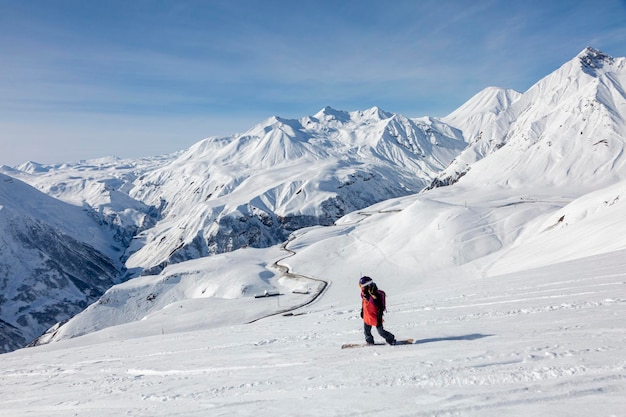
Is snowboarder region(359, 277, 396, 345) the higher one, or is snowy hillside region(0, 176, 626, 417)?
snowboarder region(359, 277, 396, 345)

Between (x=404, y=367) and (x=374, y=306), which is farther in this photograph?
(x=374, y=306)

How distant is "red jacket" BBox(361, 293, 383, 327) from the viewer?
1112cm

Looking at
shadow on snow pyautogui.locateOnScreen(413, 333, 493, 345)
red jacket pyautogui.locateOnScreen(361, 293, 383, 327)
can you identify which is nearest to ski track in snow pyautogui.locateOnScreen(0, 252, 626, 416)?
shadow on snow pyautogui.locateOnScreen(413, 333, 493, 345)

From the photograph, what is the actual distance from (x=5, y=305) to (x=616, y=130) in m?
271

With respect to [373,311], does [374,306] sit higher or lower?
higher

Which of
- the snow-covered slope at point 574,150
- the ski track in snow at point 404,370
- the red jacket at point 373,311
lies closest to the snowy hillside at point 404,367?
the ski track in snow at point 404,370

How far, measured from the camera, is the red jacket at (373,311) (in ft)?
A: 36.5

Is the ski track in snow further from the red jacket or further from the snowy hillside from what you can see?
the red jacket

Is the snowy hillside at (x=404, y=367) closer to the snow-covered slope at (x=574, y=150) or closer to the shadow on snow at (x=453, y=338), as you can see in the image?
the shadow on snow at (x=453, y=338)

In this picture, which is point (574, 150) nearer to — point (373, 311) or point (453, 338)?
point (453, 338)

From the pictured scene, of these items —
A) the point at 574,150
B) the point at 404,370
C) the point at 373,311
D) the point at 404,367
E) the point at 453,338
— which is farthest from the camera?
the point at 574,150

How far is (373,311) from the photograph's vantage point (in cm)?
1118

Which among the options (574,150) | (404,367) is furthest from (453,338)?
(574,150)

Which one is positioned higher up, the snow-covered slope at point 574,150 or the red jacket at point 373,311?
the snow-covered slope at point 574,150
